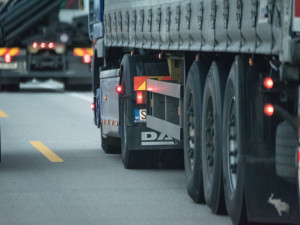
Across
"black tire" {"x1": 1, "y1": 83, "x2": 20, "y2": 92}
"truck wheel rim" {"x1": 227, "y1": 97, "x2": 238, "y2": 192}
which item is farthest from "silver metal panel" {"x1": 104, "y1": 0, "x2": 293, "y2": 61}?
"black tire" {"x1": 1, "y1": 83, "x2": 20, "y2": 92}

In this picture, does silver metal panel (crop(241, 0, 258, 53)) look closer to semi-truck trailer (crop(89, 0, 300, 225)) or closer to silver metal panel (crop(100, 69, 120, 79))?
semi-truck trailer (crop(89, 0, 300, 225))

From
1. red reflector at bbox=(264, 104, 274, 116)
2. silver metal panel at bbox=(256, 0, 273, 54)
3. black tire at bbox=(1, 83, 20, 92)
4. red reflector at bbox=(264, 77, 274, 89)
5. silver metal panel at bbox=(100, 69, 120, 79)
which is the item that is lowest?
black tire at bbox=(1, 83, 20, 92)

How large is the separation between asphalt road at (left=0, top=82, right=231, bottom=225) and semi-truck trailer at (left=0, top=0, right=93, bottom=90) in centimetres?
1080

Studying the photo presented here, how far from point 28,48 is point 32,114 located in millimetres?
8286

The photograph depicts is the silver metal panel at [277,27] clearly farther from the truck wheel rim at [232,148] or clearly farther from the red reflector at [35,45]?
the red reflector at [35,45]

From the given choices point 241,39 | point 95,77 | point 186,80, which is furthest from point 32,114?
point 241,39

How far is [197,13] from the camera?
9.59 metres

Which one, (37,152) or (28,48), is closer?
(37,152)

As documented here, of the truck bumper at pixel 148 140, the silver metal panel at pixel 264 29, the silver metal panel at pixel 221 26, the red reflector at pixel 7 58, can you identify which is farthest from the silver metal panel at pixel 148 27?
the red reflector at pixel 7 58

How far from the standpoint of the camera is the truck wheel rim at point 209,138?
9.41 metres

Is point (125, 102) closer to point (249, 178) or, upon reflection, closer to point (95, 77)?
point (95, 77)

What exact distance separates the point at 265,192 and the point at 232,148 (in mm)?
666

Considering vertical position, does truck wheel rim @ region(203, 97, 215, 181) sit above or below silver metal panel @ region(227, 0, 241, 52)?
below

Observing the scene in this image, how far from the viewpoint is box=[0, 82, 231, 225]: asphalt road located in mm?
9094
